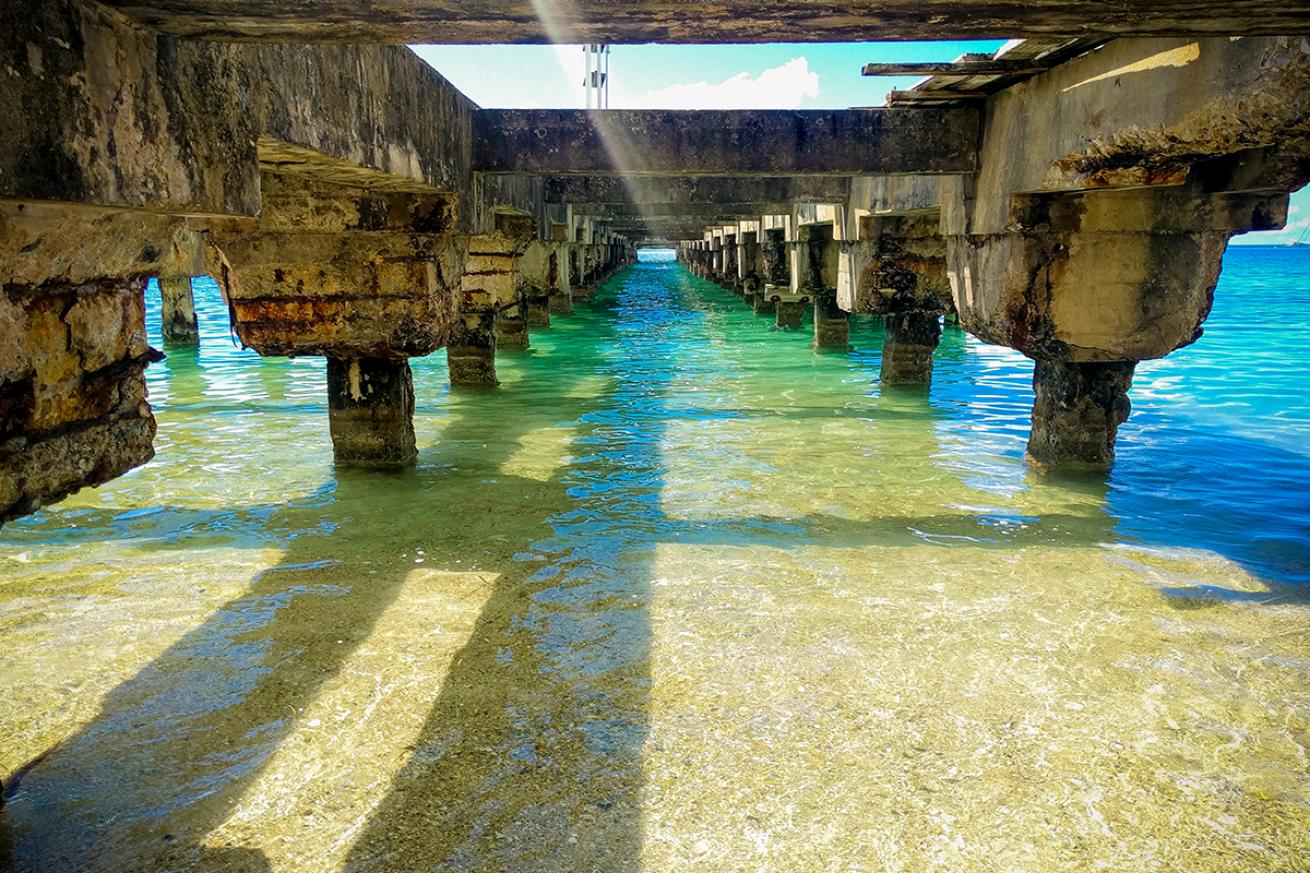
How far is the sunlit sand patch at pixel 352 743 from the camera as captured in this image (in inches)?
115

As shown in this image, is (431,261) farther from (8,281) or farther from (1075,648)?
(1075,648)

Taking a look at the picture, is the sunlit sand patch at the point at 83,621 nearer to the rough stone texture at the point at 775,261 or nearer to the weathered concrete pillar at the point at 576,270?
the rough stone texture at the point at 775,261

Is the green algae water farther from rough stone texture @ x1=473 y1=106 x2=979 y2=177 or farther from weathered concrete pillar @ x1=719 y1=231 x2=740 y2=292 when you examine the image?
weathered concrete pillar @ x1=719 y1=231 x2=740 y2=292

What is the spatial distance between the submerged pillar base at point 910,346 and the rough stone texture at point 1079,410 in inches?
185

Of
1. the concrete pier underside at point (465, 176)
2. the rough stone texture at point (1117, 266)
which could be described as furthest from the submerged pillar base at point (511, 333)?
the rough stone texture at point (1117, 266)

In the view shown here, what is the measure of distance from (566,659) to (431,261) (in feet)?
12.0

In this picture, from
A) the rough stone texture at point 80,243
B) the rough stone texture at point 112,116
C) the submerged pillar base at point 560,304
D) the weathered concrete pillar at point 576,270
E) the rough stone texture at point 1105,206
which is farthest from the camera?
the weathered concrete pillar at point 576,270

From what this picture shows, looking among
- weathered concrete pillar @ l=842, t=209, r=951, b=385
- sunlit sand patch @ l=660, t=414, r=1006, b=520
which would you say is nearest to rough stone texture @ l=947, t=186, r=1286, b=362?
sunlit sand patch @ l=660, t=414, r=1006, b=520

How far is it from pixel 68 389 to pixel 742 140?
17.1 feet

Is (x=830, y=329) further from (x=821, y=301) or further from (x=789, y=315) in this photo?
(x=789, y=315)

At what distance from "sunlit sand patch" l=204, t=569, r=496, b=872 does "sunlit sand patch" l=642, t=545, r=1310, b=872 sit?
97cm

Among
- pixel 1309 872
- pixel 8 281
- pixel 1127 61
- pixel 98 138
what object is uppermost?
pixel 1127 61

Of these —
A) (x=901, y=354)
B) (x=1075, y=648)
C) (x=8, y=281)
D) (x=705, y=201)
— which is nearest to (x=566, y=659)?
(x=1075, y=648)

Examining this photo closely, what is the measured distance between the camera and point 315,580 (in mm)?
5129
